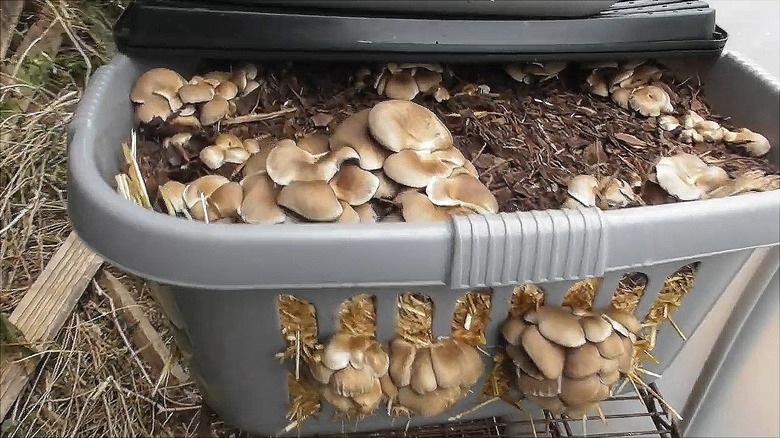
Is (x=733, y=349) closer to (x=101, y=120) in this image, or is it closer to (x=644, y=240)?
(x=644, y=240)

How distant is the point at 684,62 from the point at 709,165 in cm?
16

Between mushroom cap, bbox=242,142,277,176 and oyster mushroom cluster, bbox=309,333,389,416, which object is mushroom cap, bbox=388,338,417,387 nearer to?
oyster mushroom cluster, bbox=309,333,389,416

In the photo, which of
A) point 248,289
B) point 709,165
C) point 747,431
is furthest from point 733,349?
point 248,289

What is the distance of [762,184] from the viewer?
0.48m

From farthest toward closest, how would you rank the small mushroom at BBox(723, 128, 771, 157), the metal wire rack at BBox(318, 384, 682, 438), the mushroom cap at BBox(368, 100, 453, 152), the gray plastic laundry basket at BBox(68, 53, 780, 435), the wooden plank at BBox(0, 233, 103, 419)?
the wooden plank at BBox(0, 233, 103, 419), the metal wire rack at BBox(318, 384, 682, 438), the small mushroom at BBox(723, 128, 771, 157), the mushroom cap at BBox(368, 100, 453, 152), the gray plastic laundry basket at BBox(68, 53, 780, 435)

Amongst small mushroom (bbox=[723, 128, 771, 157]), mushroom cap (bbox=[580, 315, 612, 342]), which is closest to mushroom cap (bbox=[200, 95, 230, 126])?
mushroom cap (bbox=[580, 315, 612, 342])

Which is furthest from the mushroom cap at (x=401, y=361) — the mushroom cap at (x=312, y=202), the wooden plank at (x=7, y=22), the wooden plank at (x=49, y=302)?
the wooden plank at (x=7, y=22)

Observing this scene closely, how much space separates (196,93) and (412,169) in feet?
0.67

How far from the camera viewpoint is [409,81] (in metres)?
0.59

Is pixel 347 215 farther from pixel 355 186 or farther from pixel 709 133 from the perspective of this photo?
pixel 709 133

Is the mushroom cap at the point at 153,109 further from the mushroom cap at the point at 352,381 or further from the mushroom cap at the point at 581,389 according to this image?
the mushroom cap at the point at 581,389

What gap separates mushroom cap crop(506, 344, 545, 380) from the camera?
0.44 metres

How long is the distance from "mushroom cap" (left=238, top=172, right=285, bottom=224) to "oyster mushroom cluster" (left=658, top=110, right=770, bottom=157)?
1.22 ft

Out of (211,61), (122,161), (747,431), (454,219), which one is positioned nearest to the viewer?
(454,219)
